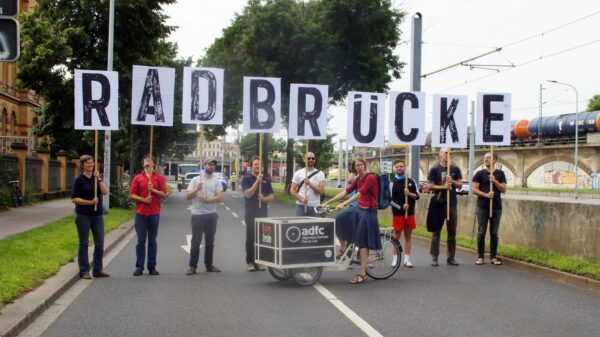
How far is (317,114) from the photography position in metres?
12.0

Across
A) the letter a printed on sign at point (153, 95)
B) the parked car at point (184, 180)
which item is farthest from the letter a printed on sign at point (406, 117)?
the parked car at point (184, 180)

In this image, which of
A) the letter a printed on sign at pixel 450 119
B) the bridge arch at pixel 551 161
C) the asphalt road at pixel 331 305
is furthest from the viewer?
the bridge arch at pixel 551 161

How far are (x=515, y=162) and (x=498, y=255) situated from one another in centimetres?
5282

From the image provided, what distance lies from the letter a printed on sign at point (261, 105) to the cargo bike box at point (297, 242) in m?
2.58

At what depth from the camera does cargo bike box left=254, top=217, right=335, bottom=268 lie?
9.11m

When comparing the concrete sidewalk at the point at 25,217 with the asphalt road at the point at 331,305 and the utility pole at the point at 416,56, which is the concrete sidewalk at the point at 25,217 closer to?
the asphalt road at the point at 331,305

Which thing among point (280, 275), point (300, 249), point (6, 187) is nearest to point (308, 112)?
point (280, 275)

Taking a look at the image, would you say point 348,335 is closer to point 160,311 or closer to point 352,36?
point 160,311

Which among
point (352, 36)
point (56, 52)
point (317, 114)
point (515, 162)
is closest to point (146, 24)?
point (56, 52)

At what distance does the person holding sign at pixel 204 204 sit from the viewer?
34.1 ft

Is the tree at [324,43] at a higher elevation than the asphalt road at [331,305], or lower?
higher

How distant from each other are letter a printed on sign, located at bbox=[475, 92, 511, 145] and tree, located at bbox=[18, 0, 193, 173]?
15861 millimetres

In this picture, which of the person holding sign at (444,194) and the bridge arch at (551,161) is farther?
the bridge arch at (551,161)

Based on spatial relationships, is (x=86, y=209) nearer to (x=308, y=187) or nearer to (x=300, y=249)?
(x=300, y=249)
